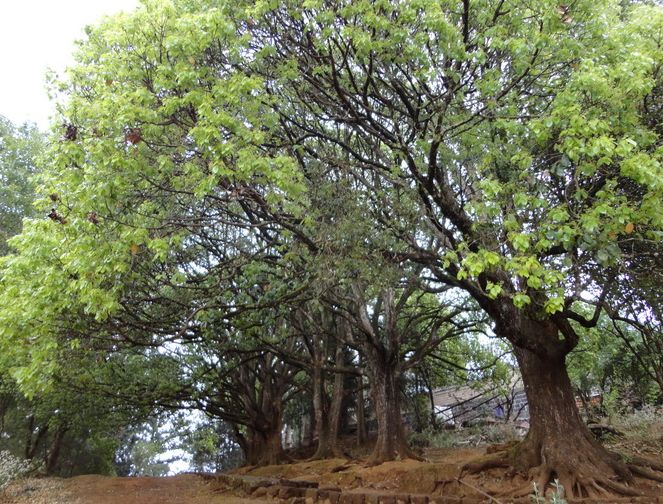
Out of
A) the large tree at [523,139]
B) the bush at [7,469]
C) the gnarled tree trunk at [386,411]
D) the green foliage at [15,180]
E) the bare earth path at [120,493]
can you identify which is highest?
the green foliage at [15,180]

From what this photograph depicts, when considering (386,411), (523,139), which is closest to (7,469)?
(386,411)

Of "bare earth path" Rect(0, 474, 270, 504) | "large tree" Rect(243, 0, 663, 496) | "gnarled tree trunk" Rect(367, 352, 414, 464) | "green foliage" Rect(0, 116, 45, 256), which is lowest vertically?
"bare earth path" Rect(0, 474, 270, 504)

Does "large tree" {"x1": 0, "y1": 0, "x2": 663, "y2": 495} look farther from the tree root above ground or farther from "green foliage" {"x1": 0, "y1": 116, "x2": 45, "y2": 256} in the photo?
"green foliage" {"x1": 0, "y1": 116, "x2": 45, "y2": 256}

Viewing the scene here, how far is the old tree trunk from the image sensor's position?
7.28 metres

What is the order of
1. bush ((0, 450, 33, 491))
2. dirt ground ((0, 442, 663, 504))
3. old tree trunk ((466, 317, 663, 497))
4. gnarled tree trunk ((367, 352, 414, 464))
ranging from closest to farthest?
old tree trunk ((466, 317, 663, 497))
dirt ground ((0, 442, 663, 504))
bush ((0, 450, 33, 491))
gnarled tree trunk ((367, 352, 414, 464))

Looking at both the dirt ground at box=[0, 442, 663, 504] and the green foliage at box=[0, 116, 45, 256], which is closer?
the dirt ground at box=[0, 442, 663, 504]

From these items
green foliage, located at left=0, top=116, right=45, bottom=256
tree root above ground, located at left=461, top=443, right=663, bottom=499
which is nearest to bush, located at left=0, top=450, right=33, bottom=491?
green foliage, located at left=0, top=116, right=45, bottom=256

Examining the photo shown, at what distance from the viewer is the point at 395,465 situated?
34.6 ft

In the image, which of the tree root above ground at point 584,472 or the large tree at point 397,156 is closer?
the large tree at point 397,156

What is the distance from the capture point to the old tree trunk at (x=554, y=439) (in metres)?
7.28

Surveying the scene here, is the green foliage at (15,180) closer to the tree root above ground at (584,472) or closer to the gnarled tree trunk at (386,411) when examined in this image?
the gnarled tree trunk at (386,411)

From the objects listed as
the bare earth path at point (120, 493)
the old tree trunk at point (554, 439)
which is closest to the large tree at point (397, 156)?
the old tree trunk at point (554, 439)

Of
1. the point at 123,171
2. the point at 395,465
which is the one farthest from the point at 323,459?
the point at 123,171

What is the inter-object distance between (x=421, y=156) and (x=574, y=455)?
531 centimetres
